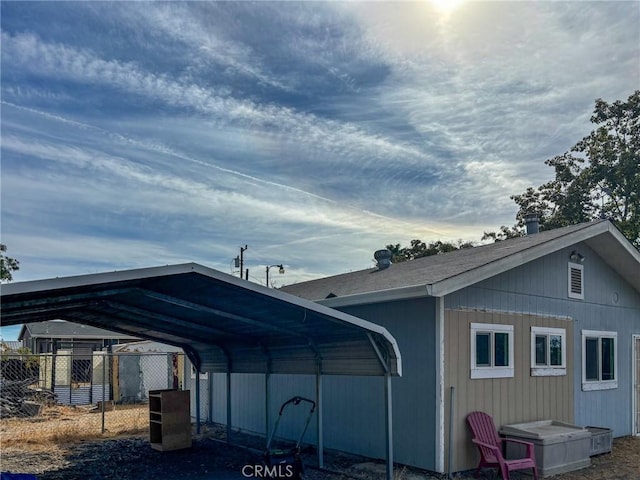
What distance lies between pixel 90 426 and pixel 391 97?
9.40 meters

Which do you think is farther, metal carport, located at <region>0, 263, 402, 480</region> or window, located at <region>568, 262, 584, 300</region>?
window, located at <region>568, 262, 584, 300</region>

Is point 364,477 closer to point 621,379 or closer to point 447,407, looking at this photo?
point 447,407

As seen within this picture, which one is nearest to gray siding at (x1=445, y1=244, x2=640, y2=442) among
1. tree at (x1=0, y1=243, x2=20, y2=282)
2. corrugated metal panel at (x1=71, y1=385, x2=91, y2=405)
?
corrugated metal panel at (x1=71, y1=385, x2=91, y2=405)

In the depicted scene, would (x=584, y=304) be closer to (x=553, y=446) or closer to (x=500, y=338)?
(x=500, y=338)

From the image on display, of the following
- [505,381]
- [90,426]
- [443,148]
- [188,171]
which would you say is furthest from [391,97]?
[90,426]

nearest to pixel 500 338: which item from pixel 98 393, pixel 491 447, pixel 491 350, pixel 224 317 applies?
pixel 491 350

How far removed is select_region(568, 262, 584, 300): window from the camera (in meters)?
10.7

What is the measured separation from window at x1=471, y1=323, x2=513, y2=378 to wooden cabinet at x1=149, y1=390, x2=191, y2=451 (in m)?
4.81

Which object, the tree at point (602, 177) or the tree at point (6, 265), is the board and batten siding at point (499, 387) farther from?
the tree at point (6, 265)

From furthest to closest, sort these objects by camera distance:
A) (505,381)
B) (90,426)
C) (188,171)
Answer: (188,171)
(90,426)
(505,381)

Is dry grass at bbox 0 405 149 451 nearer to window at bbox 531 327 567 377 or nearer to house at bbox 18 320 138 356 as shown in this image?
window at bbox 531 327 567 377

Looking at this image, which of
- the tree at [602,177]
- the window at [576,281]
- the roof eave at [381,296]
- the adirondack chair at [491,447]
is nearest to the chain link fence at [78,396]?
the roof eave at [381,296]

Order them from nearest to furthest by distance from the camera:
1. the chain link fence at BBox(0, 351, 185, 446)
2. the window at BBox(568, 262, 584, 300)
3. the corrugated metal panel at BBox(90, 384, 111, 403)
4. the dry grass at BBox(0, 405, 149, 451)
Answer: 1. the window at BBox(568, 262, 584, 300)
2. the dry grass at BBox(0, 405, 149, 451)
3. the chain link fence at BBox(0, 351, 185, 446)
4. the corrugated metal panel at BBox(90, 384, 111, 403)

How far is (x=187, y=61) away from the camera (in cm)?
993
